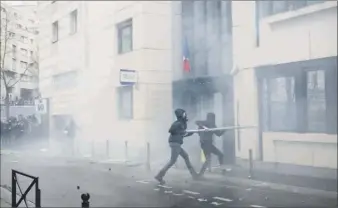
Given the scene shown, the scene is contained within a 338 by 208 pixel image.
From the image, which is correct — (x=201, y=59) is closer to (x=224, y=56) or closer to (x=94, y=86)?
(x=224, y=56)

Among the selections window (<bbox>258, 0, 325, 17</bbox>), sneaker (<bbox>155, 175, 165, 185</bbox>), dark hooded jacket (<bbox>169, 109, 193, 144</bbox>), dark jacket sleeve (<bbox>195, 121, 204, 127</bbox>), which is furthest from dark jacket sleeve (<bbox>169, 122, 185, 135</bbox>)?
window (<bbox>258, 0, 325, 17</bbox>)

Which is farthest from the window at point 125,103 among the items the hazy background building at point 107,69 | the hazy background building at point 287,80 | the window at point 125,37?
the hazy background building at point 287,80

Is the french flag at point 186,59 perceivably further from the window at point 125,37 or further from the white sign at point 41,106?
the white sign at point 41,106

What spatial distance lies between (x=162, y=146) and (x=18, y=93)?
46cm

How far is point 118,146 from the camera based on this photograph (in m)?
1.49

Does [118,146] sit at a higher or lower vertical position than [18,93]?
lower

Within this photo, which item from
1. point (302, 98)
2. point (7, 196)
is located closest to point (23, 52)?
point (7, 196)

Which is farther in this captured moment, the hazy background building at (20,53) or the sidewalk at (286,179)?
the sidewalk at (286,179)

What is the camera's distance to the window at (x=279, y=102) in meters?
1.96

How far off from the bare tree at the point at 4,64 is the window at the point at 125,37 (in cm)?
29

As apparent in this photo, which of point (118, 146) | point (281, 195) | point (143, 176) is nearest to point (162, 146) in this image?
point (143, 176)

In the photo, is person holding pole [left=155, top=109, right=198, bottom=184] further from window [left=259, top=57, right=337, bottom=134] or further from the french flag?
window [left=259, top=57, right=337, bottom=134]

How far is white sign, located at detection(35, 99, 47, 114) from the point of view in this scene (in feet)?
4.37

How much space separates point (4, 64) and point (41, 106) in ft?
0.57
